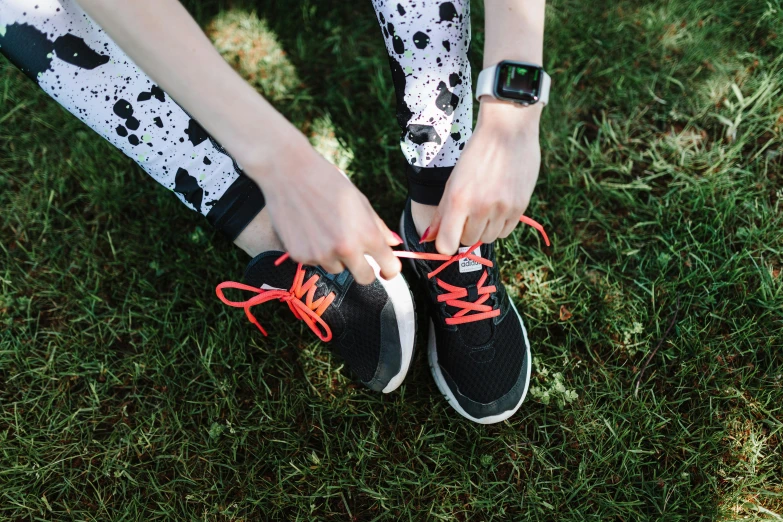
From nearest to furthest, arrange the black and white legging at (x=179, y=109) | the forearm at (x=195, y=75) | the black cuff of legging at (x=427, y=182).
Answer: the forearm at (x=195, y=75), the black and white legging at (x=179, y=109), the black cuff of legging at (x=427, y=182)

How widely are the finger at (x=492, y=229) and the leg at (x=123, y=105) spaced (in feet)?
2.56

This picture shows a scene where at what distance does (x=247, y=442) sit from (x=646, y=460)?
1.36 meters

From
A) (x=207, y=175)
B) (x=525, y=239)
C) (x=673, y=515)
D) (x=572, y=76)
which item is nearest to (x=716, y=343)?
(x=673, y=515)

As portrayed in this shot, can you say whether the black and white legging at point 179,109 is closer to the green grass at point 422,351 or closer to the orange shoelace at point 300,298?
the orange shoelace at point 300,298

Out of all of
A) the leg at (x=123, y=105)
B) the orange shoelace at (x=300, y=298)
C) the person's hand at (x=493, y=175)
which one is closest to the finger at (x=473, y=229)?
the person's hand at (x=493, y=175)

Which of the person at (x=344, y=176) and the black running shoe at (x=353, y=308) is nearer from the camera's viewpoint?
the person at (x=344, y=176)

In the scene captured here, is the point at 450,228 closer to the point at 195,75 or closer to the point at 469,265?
the point at 469,265

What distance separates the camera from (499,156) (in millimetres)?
1299

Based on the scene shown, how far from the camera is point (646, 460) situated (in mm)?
1777

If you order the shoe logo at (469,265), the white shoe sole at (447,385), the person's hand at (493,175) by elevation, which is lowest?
the white shoe sole at (447,385)

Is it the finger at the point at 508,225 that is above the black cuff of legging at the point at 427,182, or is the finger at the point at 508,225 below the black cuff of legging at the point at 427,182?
above

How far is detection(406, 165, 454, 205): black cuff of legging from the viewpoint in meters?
1.70

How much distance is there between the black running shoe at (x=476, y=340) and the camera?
176 centimetres

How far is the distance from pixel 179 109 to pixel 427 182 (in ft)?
2.68
